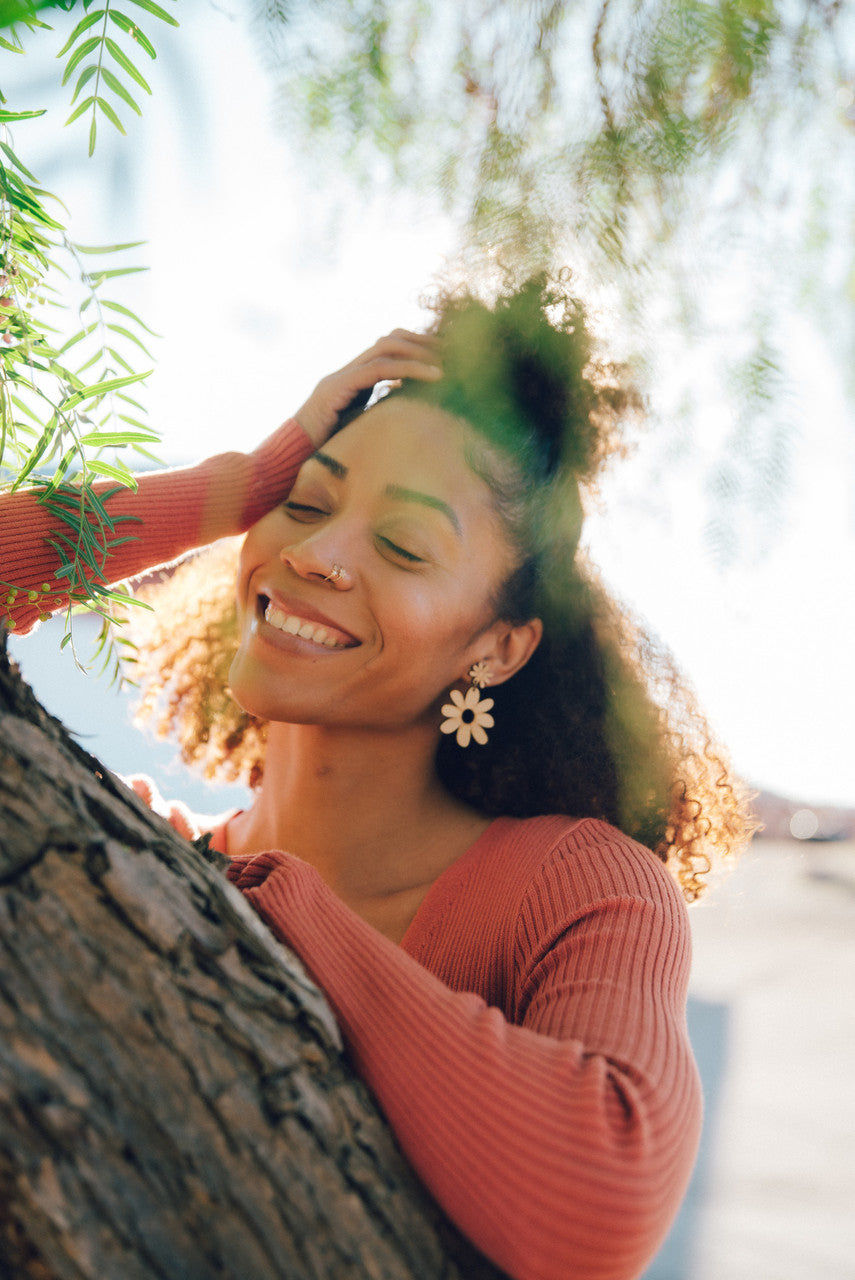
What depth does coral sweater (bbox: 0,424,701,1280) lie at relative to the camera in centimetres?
62

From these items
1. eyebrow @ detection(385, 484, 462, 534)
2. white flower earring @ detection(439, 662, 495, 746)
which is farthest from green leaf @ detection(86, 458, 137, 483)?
white flower earring @ detection(439, 662, 495, 746)

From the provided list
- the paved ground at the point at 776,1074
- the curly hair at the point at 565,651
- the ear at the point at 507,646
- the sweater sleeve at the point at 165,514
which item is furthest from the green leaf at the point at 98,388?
the paved ground at the point at 776,1074

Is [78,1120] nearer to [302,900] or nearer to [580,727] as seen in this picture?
[302,900]

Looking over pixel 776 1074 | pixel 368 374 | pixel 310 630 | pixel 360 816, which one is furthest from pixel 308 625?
pixel 776 1074

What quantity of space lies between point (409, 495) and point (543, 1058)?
0.76 m

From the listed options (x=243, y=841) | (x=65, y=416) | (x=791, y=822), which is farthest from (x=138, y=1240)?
(x=791, y=822)

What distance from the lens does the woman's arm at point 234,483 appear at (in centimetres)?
137

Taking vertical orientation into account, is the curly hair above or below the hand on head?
below

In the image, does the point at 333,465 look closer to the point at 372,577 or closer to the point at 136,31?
the point at 372,577

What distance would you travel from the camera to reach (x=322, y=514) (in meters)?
1.33

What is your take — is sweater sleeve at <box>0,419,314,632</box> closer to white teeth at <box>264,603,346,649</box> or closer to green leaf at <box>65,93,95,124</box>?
white teeth at <box>264,603,346,649</box>

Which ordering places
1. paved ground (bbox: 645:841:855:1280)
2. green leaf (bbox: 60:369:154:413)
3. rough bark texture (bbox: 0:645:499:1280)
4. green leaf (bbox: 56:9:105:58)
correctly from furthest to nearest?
paved ground (bbox: 645:841:855:1280) < green leaf (bbox: 60:369:154:413) < green leaf (bbox: 56:9:105:58) < rough bark texture (bbox: 0:645:499:1280)

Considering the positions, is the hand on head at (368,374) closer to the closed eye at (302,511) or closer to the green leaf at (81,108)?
the closed eye at (302,511)

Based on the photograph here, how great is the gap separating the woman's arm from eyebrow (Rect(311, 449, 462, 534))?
0.55ft
